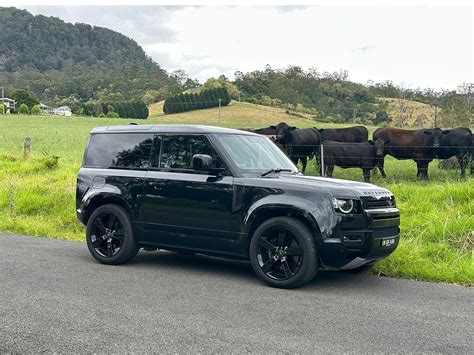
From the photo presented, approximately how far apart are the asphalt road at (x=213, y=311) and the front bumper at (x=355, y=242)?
37cm

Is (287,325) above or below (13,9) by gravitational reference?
below

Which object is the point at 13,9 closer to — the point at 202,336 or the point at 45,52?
the point at 45,52

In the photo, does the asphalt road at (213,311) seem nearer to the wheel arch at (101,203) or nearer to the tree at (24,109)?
the wheel arch at (101,203)

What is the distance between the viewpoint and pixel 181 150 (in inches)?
307

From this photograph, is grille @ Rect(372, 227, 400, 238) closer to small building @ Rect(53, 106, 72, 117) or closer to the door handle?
the door handle

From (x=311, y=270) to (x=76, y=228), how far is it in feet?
21.3

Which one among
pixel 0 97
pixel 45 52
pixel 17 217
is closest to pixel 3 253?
pixel 17 217

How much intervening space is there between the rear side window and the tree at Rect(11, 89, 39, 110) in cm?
9840

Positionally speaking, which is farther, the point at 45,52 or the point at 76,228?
the point at 45,52

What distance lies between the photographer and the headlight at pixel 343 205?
21.4 feet

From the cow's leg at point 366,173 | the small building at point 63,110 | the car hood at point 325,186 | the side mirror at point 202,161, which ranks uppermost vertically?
the small building at point 63,110

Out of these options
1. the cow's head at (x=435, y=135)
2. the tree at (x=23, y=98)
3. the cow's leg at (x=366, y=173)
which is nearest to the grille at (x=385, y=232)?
the cow's leg at (x=366, y=173)

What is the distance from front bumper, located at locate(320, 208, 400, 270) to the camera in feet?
21.3

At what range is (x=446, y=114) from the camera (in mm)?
50781
